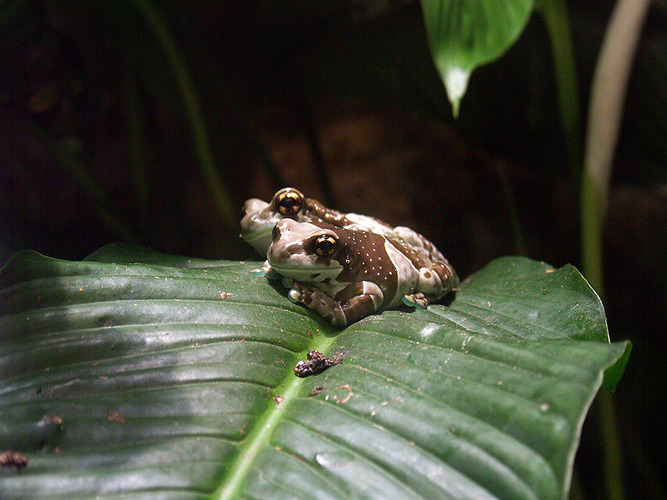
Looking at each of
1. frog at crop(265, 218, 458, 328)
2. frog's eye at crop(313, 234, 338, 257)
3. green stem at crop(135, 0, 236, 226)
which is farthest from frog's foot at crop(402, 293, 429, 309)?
green stem at crop(135, 0, 236, 226)

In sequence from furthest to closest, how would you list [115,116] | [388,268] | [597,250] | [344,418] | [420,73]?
1. [115,116]
2. [420,73]
3. [597,250]
4. [388,268]
5. [344,418]

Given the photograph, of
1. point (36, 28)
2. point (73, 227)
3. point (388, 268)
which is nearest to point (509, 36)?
point (388, 268)

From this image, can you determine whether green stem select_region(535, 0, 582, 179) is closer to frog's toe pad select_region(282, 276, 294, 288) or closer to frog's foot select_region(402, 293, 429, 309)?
frog's foot select_region(402, 293, 429, 309)

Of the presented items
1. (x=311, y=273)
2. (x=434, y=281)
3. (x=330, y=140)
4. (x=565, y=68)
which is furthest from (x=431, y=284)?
(x=330, y=140)

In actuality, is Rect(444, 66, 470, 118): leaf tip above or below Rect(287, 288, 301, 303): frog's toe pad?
above

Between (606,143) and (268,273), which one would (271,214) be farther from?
(606,143)

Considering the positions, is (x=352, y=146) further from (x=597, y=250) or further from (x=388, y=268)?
(x=388, y=268)

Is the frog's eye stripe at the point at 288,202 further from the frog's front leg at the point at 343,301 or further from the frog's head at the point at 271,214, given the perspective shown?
the frog's front leg at the point at 343,301
